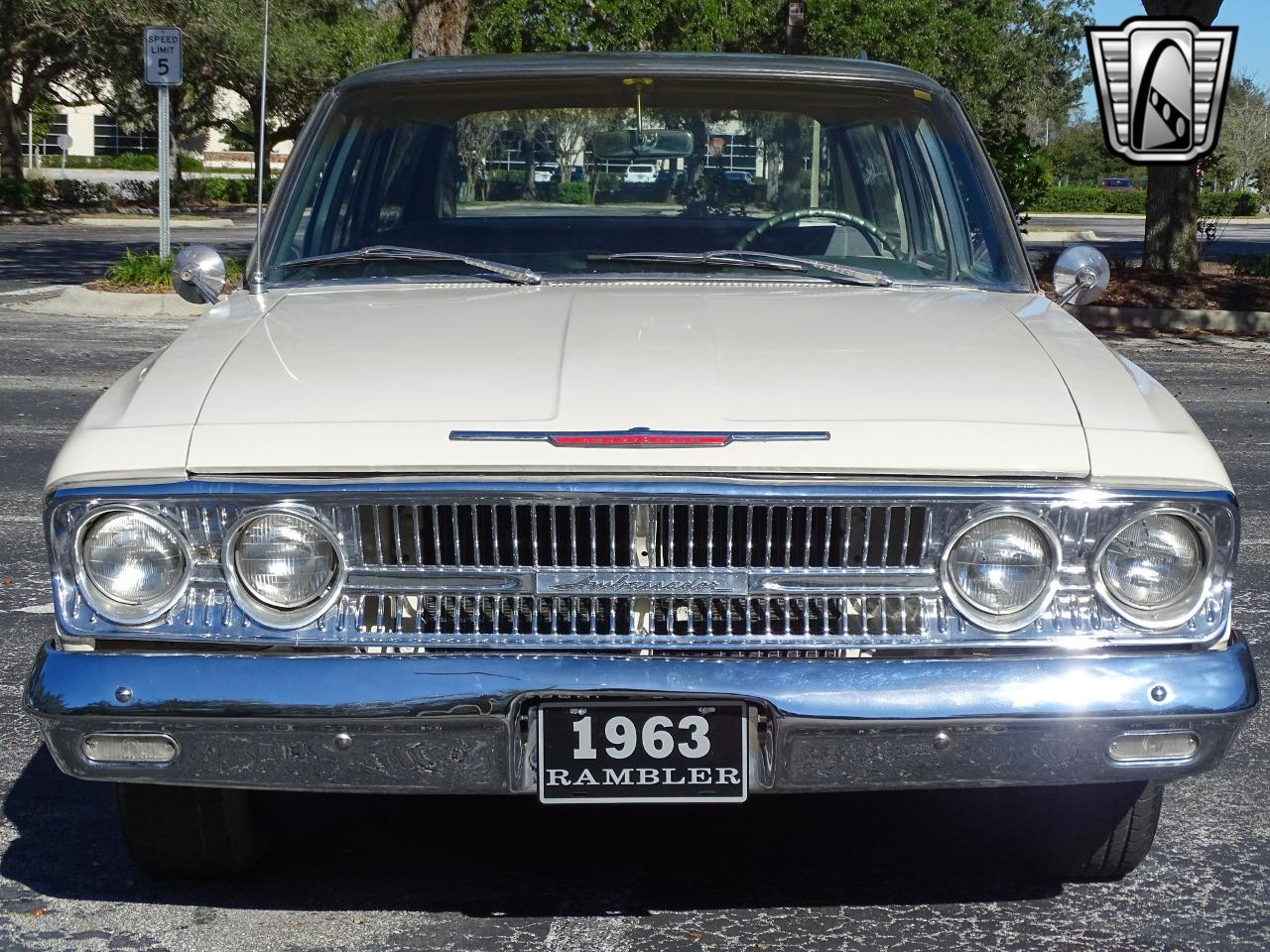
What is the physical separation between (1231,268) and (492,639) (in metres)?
20.2

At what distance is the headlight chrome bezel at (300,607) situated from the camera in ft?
9.95

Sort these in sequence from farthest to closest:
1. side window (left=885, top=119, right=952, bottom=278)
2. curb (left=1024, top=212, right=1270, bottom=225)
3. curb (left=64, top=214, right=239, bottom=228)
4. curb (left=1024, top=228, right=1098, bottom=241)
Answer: curb (left=1024, top=212, right=1270, bottom=225) → curb (left=1024, top=228, right=1098, bottom=241) → curb (left=64, top=214, right=239, bottom=228) → side window (left=885, top=119, right=952, bottom=278)

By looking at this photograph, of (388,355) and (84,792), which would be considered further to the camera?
(84,792)

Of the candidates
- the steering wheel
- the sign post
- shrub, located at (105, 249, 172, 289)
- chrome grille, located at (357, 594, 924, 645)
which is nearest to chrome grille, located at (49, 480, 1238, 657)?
chrome grille, located at (357, 594, 924, 645)

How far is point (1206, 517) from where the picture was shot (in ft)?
10.1

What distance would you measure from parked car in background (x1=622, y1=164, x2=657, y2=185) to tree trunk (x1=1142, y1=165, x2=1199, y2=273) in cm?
1499

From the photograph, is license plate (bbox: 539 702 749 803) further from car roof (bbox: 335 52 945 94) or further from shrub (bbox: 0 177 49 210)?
shrub (bbox: 0 177 49 210)

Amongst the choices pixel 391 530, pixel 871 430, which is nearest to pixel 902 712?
pixel 871 430

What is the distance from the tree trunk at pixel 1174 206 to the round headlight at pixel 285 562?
55.1ft

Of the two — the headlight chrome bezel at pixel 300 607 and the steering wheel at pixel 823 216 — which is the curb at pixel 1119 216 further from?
the headlight chrome bezel at pixel 300 607

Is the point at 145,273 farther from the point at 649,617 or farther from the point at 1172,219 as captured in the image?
the point at 649,617

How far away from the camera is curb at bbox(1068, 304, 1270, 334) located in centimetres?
1619

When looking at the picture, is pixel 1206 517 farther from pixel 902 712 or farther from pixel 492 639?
pixel 492 639

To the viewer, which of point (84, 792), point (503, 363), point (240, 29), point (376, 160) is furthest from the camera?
point (240, 29)
